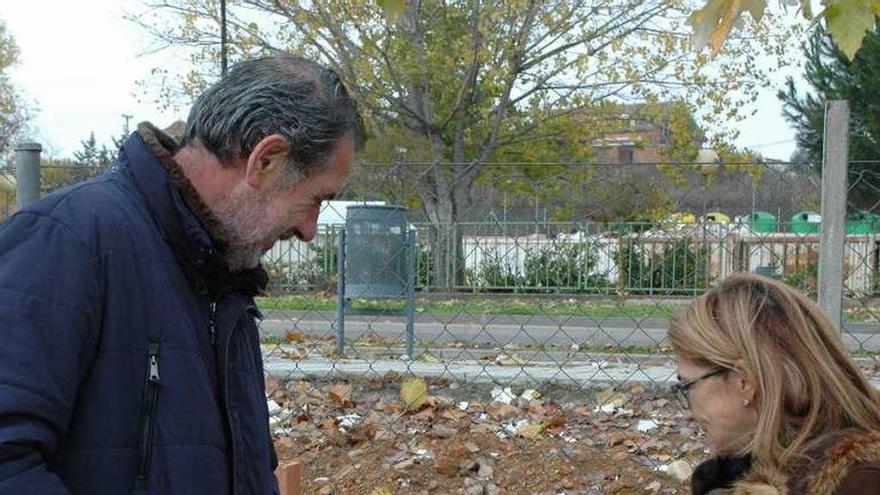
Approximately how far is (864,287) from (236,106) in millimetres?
6128

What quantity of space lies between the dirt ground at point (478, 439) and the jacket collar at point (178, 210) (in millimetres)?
2253

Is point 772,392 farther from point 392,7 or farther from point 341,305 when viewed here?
point 341,305

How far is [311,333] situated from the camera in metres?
9.08

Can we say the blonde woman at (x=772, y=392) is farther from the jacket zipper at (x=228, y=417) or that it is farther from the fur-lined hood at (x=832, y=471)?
the jacket zipper at (x=228, y=417)

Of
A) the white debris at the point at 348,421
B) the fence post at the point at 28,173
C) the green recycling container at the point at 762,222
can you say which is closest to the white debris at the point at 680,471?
the white debris at the point at 348,421

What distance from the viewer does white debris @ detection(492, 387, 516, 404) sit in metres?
4.85

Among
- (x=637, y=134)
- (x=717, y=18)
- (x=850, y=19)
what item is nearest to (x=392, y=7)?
(x=717, y=18)

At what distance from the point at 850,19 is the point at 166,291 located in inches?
85.1

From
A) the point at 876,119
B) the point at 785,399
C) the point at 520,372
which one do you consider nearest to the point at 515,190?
the point at 876,119

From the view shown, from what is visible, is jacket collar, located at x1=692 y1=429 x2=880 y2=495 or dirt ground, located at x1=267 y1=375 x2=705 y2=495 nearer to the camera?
jacket collar, located at x1=692 y1=429 x2=880 y2=495

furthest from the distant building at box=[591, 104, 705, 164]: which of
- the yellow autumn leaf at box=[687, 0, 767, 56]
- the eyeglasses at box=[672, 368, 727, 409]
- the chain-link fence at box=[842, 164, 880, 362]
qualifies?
the eyeglasses at box=[672, 368, 727, 409]

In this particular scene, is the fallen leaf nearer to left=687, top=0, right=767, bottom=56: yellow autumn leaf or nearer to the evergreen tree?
left=687, top=0, right=767, bottom=56: yellow autumn leaf

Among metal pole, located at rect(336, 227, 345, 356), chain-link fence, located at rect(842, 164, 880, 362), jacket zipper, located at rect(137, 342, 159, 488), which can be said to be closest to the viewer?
jacket zipper, located at rect(137, 342, 159, 488)

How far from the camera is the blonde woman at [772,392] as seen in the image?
1.88m
